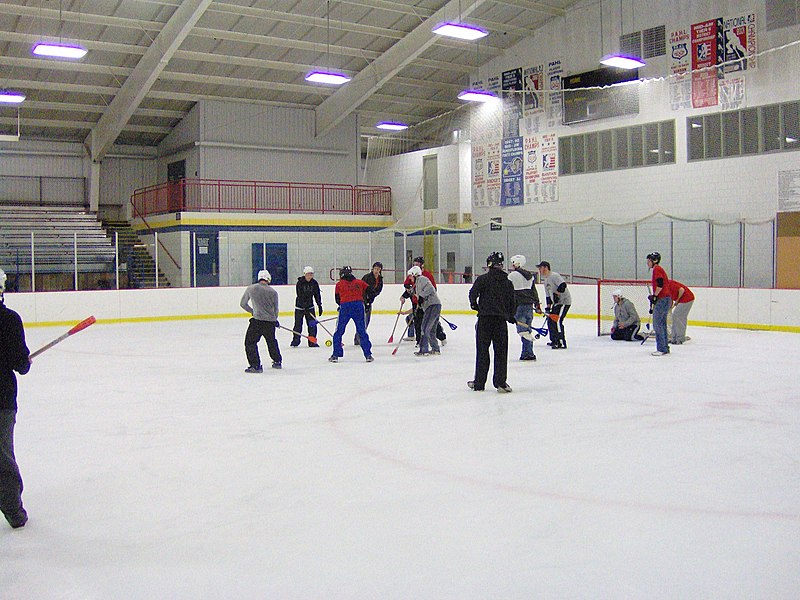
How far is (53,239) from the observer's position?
22531 millimetres

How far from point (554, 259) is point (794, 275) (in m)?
6.10

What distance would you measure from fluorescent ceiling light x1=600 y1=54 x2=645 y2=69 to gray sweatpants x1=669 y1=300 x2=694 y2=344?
8437 mm

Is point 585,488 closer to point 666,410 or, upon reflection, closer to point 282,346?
point 666,410

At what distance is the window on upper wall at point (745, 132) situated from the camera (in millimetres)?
19156

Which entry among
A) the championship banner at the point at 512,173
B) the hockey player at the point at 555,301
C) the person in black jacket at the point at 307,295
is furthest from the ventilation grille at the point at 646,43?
the person in black jacket at the point at 307,295

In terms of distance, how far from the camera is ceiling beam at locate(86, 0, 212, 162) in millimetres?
20953

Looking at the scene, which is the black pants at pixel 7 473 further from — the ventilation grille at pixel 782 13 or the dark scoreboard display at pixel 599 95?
the dark scoreboard display at pixel 599 95

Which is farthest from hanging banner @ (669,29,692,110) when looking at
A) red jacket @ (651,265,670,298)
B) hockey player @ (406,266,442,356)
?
hockey player @ (406,266,442,356)

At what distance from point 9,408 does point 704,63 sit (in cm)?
2032

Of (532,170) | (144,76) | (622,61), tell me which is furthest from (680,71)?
(144,76)

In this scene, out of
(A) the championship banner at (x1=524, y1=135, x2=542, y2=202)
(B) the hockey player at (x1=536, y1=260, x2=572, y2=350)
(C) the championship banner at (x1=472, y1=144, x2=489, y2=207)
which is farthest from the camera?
(C) the championship banner at (x1=472, y1=144, x2=489, y2=207)

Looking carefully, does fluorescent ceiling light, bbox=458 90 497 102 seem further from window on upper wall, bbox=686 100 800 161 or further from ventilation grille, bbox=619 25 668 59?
window on upper wall, bbox=686 100 800 161

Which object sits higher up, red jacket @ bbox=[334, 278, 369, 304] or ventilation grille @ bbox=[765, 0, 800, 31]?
ventilation grille @ bbox=[765, 0, 800, 31]

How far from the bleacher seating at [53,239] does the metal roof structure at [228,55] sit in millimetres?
2610
